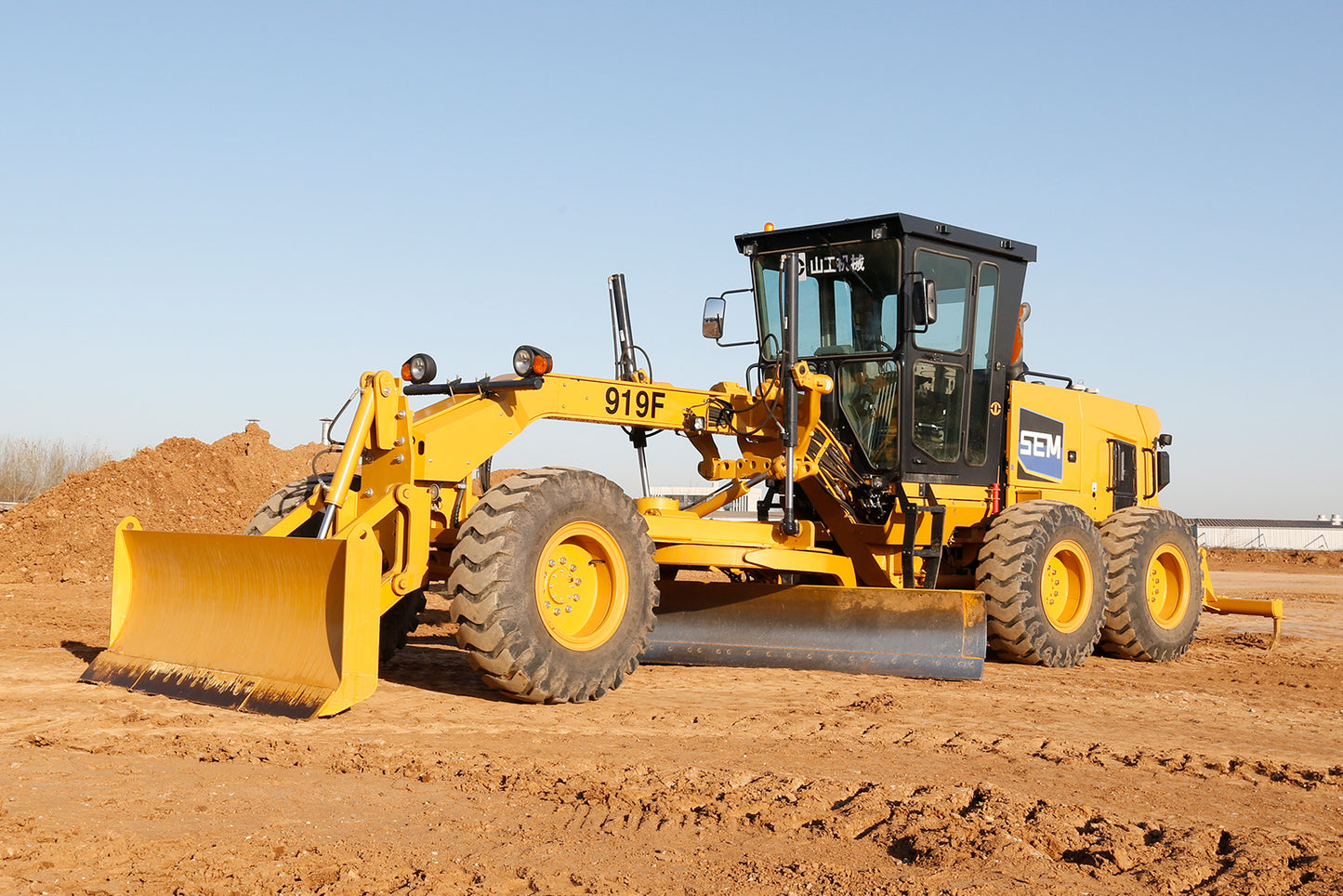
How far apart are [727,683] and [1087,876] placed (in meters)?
4.31

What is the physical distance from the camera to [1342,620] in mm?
15461

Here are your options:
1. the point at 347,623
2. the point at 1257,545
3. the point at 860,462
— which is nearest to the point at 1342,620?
the point at 860,462

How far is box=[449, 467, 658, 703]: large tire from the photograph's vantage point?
6414 mm

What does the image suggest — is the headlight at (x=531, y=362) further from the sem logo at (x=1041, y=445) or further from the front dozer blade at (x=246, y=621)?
the sem logo at (x=1041, y=445)

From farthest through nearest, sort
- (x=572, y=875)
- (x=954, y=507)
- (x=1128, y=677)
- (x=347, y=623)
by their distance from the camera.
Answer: (x=954, y=507)
(x=1128, y=677)
(x=347, y=623)
(x=572, y=875)

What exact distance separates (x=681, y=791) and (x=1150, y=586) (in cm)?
726

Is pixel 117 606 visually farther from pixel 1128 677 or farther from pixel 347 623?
pixel 1128 677

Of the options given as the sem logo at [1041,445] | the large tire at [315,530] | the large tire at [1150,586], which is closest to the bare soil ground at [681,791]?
the large tire at [315,530]

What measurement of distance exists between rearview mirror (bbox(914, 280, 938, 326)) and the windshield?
0.64 m

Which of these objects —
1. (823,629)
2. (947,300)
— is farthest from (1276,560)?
(823,629)

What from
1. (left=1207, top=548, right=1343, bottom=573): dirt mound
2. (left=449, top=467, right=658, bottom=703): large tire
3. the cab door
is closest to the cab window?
→ the cab door

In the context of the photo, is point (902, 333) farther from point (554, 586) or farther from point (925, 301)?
point (554, 586)

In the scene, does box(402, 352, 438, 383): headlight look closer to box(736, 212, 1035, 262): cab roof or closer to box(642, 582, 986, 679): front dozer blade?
box(642, 582, 986, 679): front dozer blade

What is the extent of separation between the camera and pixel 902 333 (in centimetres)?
941
